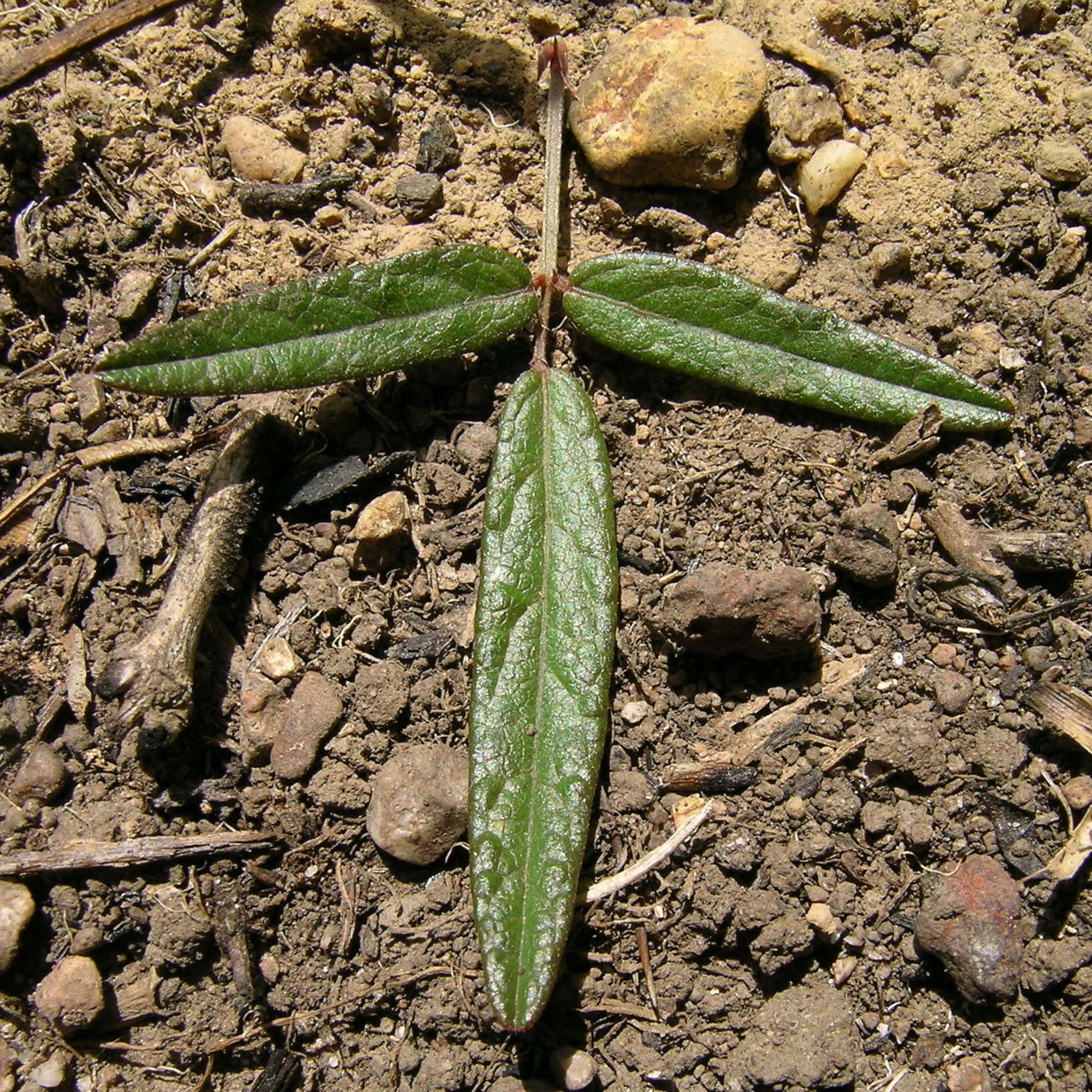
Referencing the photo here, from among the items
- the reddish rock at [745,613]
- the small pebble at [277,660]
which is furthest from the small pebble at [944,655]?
the small pebble at [277,660]

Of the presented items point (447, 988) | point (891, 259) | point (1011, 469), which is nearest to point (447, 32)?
point (891, 259)

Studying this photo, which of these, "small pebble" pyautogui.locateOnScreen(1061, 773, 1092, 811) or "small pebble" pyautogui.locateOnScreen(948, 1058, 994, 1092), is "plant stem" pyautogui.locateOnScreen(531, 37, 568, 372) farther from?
"small pebble" pyautogui.locateOnScreen(948, 1058, 994, 1092)

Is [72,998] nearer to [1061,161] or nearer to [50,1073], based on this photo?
[50,1073]

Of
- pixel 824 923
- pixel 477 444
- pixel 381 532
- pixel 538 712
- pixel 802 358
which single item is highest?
pixel 802 358

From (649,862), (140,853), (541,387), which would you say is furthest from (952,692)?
(140,853)

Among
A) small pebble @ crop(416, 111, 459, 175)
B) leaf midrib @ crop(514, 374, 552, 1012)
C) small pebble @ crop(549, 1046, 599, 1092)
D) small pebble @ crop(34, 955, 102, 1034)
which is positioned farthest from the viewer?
small pebble @ crop(416, 111, 459, 175)

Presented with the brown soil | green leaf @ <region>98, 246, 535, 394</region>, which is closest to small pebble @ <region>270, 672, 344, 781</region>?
the brown soil

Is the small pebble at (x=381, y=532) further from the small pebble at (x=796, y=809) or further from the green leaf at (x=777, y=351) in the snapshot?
the small pebble at (x=796, y=809)

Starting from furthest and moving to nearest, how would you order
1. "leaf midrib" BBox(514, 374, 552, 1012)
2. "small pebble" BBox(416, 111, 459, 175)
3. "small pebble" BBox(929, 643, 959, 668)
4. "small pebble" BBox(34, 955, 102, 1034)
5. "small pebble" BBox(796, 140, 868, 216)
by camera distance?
"small pebble" BBox(416, 111, 459, 175) < "small pebble" BBox(796, 140, 868, 216) < "small pebble" BBox(929, 643, 959, 668) < "small pebble" BBox(34, 955, 102, 1034) < "leaf midrib" BBox(514, 374, 552, 1012)
